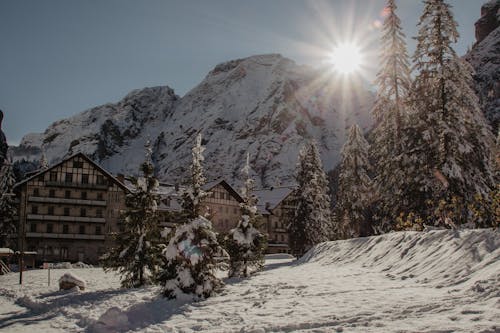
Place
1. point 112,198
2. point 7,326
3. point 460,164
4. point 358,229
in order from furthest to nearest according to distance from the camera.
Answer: point 112,198, point 358,229, point 460,164, point 7,326

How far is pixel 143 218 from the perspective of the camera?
29219mm

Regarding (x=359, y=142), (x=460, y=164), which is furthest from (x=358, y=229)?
(x=460, y=164)

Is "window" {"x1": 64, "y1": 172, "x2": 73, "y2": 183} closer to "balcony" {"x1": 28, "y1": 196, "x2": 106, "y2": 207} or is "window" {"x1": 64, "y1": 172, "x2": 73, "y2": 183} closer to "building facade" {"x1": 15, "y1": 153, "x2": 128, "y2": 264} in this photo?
"building facade" {"x1": 15, "y1": 153, "x2": 128, "y2": 264}

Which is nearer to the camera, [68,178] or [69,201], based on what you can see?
[69,201]

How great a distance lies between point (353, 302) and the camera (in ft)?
44.1

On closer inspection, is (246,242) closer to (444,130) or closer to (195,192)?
(195,192)

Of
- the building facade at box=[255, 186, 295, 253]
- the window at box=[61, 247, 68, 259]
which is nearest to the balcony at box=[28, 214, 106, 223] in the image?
the window at box=[61, 247, 68, 259]

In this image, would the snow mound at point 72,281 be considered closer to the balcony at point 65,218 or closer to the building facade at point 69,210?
the building facade at point 69,210

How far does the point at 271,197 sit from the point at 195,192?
2537 inches

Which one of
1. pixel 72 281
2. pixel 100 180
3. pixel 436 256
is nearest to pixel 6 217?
pixel 100 180

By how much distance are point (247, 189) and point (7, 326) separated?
16.9 metres

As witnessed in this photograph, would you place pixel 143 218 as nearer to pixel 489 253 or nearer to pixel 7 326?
pixel 7 326

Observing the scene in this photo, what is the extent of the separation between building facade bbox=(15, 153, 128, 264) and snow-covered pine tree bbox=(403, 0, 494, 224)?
4552cm

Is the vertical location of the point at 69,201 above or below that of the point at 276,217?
above
